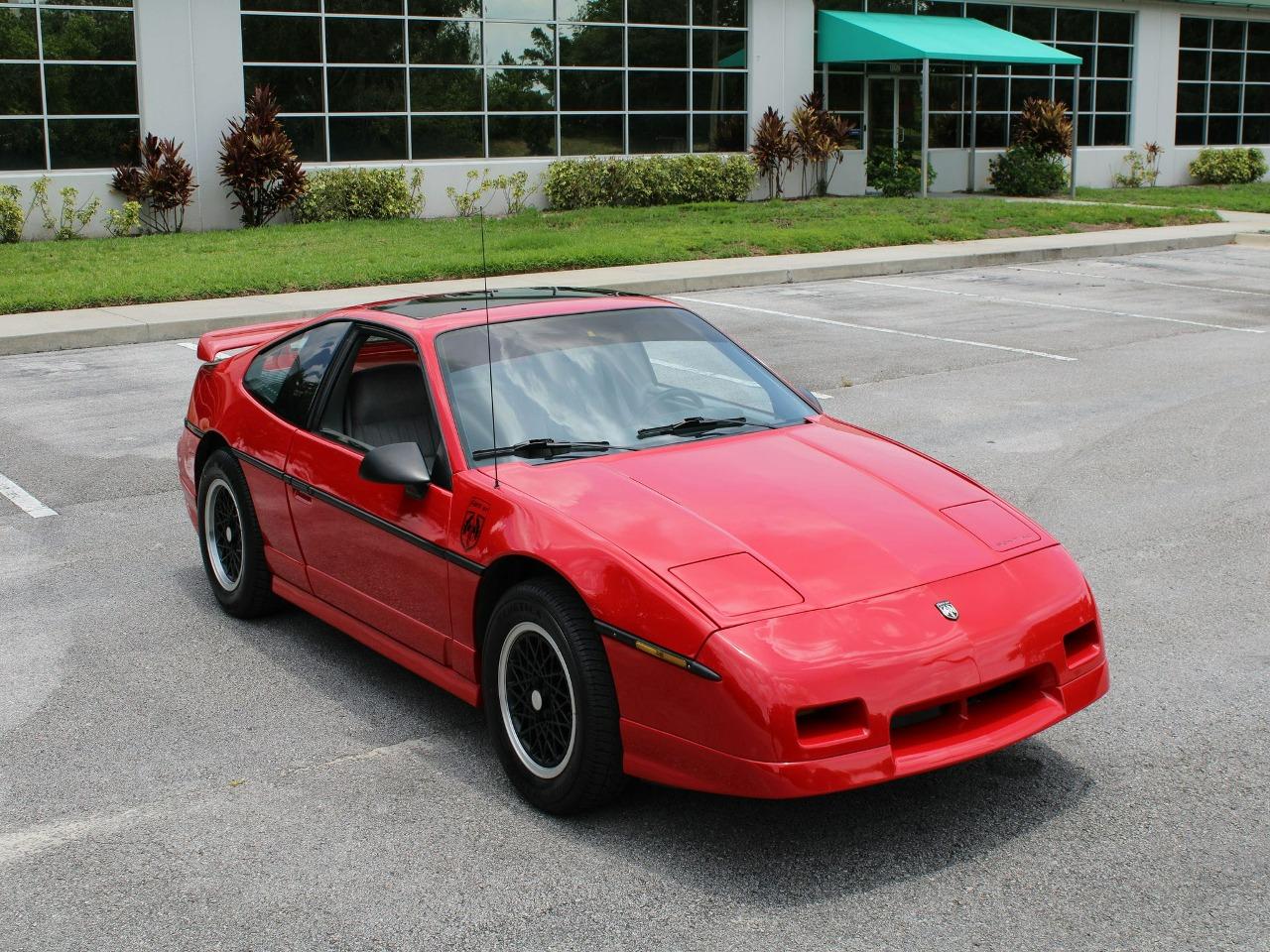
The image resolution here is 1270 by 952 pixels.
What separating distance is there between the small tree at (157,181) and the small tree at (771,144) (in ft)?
38.5

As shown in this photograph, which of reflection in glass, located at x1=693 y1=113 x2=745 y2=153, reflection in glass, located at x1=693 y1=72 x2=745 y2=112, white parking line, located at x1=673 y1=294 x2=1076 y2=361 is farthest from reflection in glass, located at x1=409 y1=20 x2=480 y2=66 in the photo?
white parking line, located at x1=673 y1=294 x2=1076 y2=361

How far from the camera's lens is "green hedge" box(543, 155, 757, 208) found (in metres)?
28.1

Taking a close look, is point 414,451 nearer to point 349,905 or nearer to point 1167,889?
point 349,905

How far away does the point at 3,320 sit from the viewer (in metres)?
15.5

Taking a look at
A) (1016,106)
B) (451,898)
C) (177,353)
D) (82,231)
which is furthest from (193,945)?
(1016,106)

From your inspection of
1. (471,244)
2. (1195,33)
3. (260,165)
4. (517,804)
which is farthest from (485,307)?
(1195,33)

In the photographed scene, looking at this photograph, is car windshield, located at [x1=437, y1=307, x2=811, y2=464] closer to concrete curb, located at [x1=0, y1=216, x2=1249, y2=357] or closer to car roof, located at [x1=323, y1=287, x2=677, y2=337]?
car roof, located at [x1=323, y1=287, x2=677, y2=337]

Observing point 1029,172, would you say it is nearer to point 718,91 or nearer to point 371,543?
point 718,91

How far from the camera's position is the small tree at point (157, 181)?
938 inches

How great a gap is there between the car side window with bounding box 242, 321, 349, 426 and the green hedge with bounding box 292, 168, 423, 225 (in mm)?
19481

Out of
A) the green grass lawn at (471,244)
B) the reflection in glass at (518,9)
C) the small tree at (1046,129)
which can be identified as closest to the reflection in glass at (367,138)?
the green grass lawn at (471,244)

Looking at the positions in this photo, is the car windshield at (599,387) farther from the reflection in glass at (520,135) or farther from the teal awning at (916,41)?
the teal awning at (916,41)

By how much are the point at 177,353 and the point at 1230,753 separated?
11.5 m

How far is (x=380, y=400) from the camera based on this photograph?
571cm
